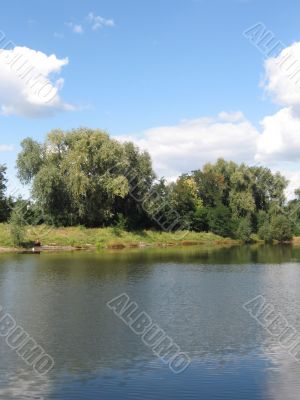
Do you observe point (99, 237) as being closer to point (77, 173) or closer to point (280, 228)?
point (77, 173)

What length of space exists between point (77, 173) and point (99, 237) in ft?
30.3

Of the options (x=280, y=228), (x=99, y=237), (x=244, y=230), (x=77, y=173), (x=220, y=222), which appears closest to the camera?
(x=77, y=173)

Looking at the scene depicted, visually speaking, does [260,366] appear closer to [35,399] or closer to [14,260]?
[35,399]

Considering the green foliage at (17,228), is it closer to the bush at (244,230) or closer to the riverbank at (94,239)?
the riverbank at (94,239)

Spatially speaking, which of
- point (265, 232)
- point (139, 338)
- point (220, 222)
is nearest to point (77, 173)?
point (220, 222)

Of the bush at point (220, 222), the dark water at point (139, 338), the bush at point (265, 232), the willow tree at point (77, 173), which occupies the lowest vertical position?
the dark water at point (139, 338)

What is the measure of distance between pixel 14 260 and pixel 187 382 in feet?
125

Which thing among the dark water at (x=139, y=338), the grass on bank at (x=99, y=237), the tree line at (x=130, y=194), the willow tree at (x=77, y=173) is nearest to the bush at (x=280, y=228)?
the tree line at (x=130, y=194)

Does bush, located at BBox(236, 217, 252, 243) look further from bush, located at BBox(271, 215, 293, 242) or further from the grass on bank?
the grass on bank

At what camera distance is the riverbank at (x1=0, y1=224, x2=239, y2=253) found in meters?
63.3

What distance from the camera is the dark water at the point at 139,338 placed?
13.4 metres

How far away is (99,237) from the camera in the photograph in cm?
6956

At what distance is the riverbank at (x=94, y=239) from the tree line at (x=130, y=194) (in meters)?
2.24

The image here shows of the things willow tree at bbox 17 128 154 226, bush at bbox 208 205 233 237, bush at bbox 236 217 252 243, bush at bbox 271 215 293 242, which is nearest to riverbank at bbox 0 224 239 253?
willow tree at bbox 17 128 154 226
